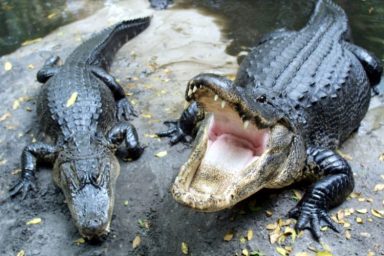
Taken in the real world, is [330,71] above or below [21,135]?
above

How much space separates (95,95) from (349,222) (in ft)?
9.63

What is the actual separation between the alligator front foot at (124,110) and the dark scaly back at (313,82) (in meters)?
1.30

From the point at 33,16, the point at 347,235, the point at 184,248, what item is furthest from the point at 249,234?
the point at 33,16

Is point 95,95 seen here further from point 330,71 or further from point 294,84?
point 330,71

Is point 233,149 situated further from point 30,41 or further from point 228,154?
point 30,41

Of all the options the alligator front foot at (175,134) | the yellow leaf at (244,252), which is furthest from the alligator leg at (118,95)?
the yellow leaf at (244,252)

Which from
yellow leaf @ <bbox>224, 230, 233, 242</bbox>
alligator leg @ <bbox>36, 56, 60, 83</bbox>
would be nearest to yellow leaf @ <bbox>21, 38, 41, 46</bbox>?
alligator leg @ <bbox>36, 56, 60, 83</bbox>

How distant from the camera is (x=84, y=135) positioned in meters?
4.46

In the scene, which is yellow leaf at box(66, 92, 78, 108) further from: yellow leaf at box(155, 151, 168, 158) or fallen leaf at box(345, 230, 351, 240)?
fallen leaf at box(345, 230, 351, 240)

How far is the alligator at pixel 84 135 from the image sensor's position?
3656 millimetres

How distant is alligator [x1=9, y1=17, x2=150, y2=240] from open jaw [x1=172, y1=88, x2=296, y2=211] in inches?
32.3

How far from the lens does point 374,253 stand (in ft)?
11.1

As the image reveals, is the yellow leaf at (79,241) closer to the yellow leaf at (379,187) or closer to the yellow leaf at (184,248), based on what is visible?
the yellow leaf at (184,248)

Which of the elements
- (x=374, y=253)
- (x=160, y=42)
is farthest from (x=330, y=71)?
(x=160, y=42)
